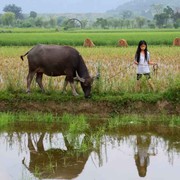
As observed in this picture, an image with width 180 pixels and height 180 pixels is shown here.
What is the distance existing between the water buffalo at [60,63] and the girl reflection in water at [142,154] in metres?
2.52

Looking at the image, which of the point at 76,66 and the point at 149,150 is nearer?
the point at 149,150

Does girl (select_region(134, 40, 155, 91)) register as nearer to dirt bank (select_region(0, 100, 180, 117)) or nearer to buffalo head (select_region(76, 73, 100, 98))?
dirt bank (select_region(0, 100, 180, 117))

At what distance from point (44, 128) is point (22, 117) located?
0.95 m

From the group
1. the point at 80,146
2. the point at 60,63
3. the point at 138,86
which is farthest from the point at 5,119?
the point at 138,86

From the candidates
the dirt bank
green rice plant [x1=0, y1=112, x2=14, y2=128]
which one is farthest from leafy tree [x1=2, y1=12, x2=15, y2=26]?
green rice plant [x1=0, y1=112, x2=14, y2=128]

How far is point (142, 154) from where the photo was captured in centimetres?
702

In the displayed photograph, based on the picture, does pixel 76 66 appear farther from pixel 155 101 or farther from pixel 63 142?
pixel 63 142

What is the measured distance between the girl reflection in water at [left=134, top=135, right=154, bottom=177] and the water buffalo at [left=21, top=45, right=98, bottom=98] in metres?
2.52

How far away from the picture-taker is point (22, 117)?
970 centimetres

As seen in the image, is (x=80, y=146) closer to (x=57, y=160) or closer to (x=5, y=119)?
(x=57, y=160)

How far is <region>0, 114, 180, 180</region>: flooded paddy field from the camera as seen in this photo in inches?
242

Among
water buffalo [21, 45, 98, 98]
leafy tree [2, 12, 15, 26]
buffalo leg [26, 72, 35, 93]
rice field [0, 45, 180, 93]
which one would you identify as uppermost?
water buffalo [21, 45, 98, 98]

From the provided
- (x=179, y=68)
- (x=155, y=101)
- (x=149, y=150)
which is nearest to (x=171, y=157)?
(x=149, y=150)

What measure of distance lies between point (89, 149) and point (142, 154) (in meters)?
0.83
